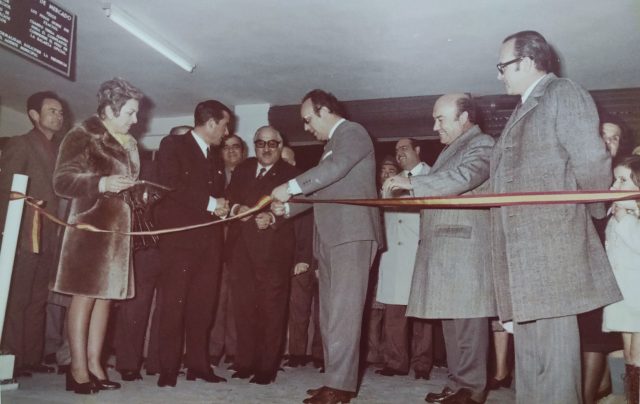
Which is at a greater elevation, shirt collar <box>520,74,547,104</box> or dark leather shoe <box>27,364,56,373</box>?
shirt collar <box>520,74,547,104</box>

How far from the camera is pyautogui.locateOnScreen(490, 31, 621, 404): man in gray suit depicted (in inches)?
62.9

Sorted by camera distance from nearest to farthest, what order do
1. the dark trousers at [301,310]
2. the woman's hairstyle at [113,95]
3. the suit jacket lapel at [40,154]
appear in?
the woman's hairstyle at [113,95] < the suit jacket lapel at [40,154] < the dark trousers at [301,310]

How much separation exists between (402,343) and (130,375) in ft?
6.13

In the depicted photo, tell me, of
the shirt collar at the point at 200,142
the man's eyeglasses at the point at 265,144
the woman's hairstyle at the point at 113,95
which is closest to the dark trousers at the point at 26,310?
the woman's hairstyle at the point at 113,95

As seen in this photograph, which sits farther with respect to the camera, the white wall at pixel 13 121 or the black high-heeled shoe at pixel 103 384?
the white wall at pixel 13 121

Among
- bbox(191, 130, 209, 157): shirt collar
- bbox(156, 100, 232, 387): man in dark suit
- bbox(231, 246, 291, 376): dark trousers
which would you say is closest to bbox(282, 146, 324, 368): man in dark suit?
bbox(231, 246, 291, 376): dark trousers

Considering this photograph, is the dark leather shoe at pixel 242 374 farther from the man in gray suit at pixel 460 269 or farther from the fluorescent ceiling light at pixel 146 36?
the fluorescent ceiling light at pixel 146 36

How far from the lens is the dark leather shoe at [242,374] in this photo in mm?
3027

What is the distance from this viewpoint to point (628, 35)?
3746 mm

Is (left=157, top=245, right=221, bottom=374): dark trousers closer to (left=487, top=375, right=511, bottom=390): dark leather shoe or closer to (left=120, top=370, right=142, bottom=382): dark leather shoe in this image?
(left=120, top=370, right=142, bottom=382): dark leather shoe

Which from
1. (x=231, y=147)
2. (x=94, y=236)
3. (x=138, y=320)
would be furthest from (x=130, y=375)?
(x=231, y=147)

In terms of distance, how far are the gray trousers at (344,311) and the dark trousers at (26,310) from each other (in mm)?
2005

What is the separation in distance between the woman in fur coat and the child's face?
8.16 ft

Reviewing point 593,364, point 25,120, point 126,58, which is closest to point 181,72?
point 126,58
